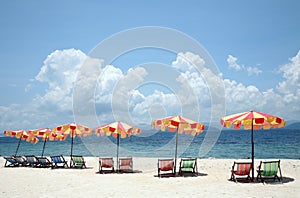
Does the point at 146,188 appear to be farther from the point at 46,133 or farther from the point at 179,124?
the point at 46,133

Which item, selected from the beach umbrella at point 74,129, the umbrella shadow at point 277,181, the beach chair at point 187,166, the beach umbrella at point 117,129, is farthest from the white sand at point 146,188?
the beach umbrella at point 74,129

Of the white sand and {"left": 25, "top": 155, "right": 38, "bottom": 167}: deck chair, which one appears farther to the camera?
{"left": 25, "top": 155, "right": 38, "bottom": 167}: deck chair

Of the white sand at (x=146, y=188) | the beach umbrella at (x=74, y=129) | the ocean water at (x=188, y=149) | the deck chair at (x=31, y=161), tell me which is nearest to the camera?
the white sand at (x=146, y=188)

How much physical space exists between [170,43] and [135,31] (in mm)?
2346

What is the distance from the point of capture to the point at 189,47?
17938 mm

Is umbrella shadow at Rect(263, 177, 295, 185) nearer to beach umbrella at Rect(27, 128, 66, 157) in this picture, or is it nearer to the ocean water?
beach umbrella at Rect(27, 128, 66, 157)

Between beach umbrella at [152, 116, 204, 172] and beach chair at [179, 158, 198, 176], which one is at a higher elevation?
beach umbrella at [152, 116, 204, 172]

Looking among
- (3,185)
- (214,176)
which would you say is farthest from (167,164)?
(3,185)

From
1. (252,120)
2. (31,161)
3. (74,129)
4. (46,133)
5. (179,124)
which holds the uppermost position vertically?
(252,120)

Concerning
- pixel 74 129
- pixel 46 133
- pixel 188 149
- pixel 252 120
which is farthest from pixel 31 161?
pixel 188 149

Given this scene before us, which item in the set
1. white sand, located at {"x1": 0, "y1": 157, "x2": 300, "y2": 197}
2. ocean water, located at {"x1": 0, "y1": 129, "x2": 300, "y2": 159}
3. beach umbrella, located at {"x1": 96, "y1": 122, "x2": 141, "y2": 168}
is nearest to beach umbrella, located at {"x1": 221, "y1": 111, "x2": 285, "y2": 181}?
white sand, located at {"x1": 0, "y1": 157, "x2": 300, "y2": 197}

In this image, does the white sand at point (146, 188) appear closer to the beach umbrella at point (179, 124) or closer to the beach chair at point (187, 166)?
the beach chair at point (187, 166)

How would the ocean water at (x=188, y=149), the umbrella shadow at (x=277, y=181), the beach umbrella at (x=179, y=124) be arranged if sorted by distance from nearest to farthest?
the umbrella shadow at (x=277, y=181)
the beach umbrella at (x=179, y=124)
the ocean water at (x=188, y=149)

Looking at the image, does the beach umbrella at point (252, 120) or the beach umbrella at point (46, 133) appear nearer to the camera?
the beach umbrella at point (252, 120)
